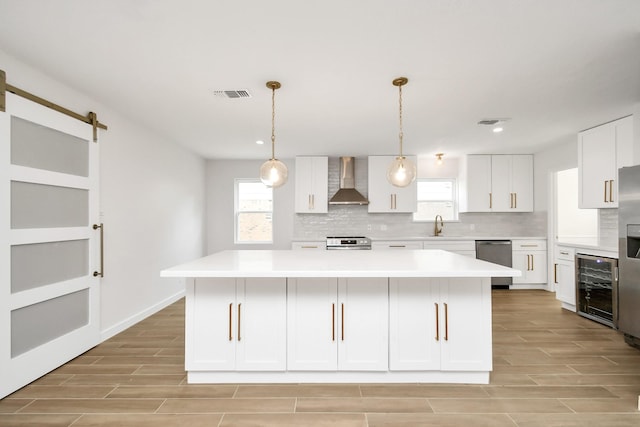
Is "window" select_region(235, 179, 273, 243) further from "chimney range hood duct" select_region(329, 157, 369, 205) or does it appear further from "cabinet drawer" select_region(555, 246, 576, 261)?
"cabinet drawer" select_region(555, 246, 576, 261)

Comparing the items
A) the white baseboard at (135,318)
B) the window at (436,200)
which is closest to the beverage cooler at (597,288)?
the window at (436,200)

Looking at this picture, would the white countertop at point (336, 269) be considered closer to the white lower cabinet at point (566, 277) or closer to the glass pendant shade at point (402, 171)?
the glass pendant shade at point (402, 171)

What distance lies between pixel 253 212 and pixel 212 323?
3.98m

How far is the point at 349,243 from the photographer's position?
18.2 ft

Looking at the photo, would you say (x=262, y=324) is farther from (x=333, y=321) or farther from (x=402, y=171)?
(x=402, y=171)

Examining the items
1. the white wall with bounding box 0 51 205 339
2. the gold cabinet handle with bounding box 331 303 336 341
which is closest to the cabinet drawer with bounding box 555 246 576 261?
the gold cabinet handle with bounding box 331 303 336 341

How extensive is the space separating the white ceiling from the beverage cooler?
1657 mm

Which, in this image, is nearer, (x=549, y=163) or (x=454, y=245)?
(x=549, y=163)

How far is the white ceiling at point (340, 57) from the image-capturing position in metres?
1.88

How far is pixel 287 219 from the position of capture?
6.24 m

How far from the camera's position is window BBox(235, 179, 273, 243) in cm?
632

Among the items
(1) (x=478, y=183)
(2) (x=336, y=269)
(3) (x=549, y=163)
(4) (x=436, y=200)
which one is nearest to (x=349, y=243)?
(4) (x=436, y=200)

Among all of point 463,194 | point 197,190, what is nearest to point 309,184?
point 197,190

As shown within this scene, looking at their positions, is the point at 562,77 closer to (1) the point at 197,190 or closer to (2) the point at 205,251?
(1) the point at 197,190
